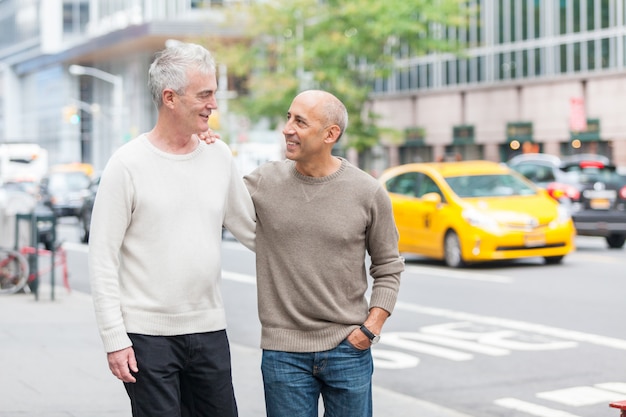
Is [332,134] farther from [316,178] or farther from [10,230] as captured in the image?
[10,230]

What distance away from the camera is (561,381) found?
8664 mm

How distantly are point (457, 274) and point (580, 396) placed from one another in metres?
8.89

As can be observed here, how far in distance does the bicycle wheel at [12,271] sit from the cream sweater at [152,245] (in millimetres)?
10846

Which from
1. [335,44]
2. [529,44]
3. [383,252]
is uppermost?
[529,44]

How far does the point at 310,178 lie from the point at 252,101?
133ft

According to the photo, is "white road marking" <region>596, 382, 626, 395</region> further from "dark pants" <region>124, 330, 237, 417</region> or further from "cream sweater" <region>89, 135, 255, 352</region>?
"cream sweater" <region>89, 135, 255, 352</region>

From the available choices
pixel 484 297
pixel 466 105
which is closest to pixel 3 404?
pixel 484 297

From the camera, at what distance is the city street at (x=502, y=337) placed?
8.21 m

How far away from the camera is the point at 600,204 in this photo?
22328mm

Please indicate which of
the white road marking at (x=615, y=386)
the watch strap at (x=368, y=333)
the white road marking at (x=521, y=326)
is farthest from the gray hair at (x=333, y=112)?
the white road marking at (x=521, y=326)

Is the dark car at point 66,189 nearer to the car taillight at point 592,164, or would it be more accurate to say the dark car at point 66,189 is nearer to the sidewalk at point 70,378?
the car taillight at point 592,164

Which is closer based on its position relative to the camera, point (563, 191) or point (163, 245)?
point (163, 245)

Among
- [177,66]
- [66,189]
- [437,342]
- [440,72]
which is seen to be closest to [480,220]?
[437,342]

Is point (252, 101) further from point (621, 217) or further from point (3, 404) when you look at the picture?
point (3, 404)
